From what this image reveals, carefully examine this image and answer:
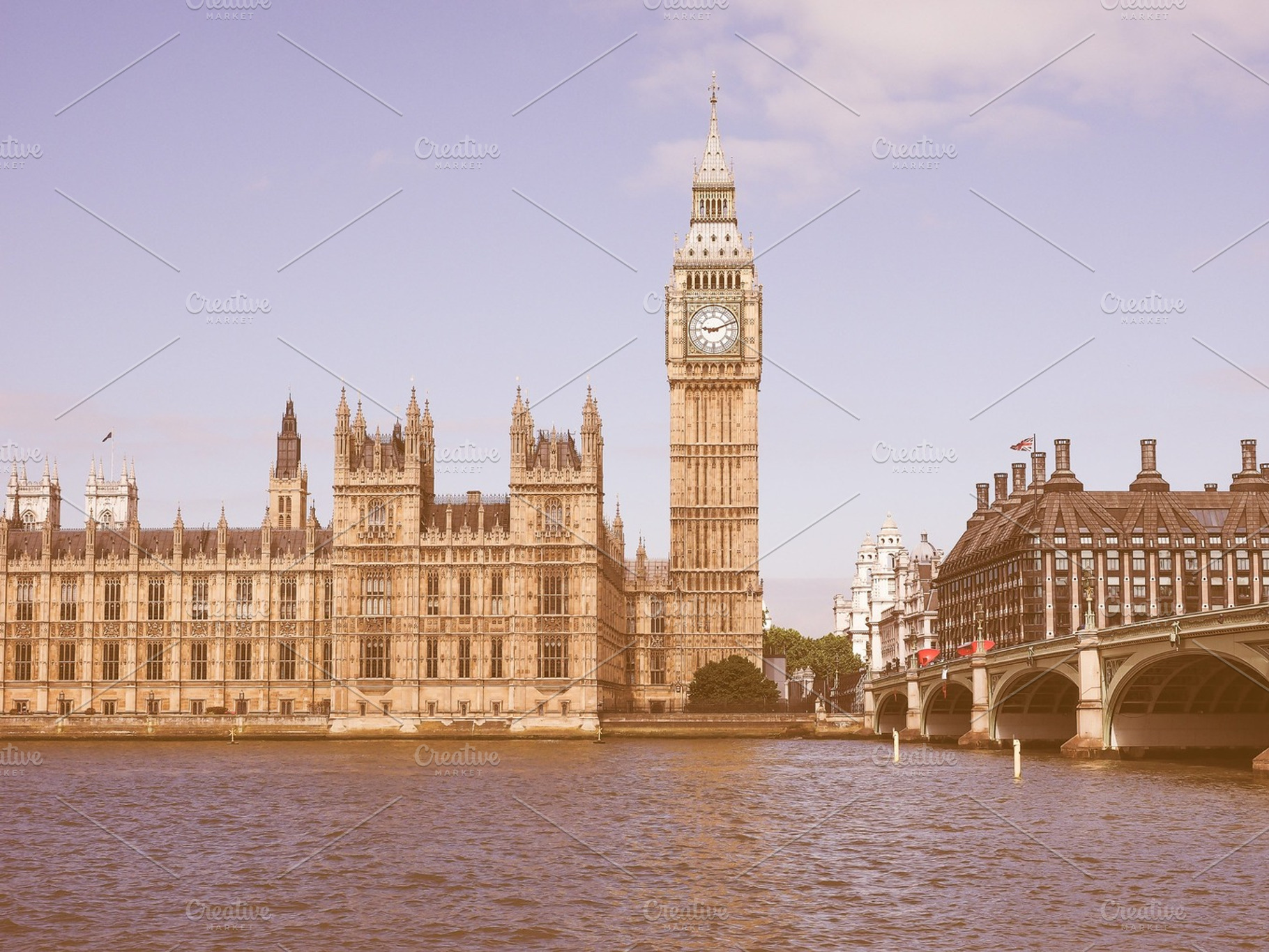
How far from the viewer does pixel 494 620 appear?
414 feet

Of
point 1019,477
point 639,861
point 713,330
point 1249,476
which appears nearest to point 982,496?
point 1019,477

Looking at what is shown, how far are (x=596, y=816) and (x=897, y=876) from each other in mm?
16564

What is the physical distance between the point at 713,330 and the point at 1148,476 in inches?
1939

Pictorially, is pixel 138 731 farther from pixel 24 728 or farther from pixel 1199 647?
pixel 1199 647

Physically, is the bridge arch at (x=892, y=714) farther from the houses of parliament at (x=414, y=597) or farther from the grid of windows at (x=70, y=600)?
the grid of windows at (x=70, y=600)

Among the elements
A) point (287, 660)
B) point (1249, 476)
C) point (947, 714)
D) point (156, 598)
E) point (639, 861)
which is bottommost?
point (639, 861)

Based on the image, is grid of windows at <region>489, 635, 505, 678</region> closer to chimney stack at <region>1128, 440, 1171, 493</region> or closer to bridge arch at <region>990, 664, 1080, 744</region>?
bridge arch at <region>990, 664, 1080, 744</region>

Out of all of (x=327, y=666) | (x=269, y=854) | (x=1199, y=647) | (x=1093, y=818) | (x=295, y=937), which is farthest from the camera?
(x=327, y=666)

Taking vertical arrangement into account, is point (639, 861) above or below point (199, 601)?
below

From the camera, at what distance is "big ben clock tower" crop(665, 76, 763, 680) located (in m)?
147

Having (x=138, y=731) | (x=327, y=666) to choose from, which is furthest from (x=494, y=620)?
(x=138, y=731)

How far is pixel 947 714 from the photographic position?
125 m

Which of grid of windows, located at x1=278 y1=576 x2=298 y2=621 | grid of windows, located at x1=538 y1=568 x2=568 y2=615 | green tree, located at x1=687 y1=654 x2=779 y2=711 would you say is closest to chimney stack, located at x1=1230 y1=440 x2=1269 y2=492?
green tree, located at x1=687 y1=654 x2=779 y2=711

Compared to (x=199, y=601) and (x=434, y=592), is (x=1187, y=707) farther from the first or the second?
(x=199, y=601)
